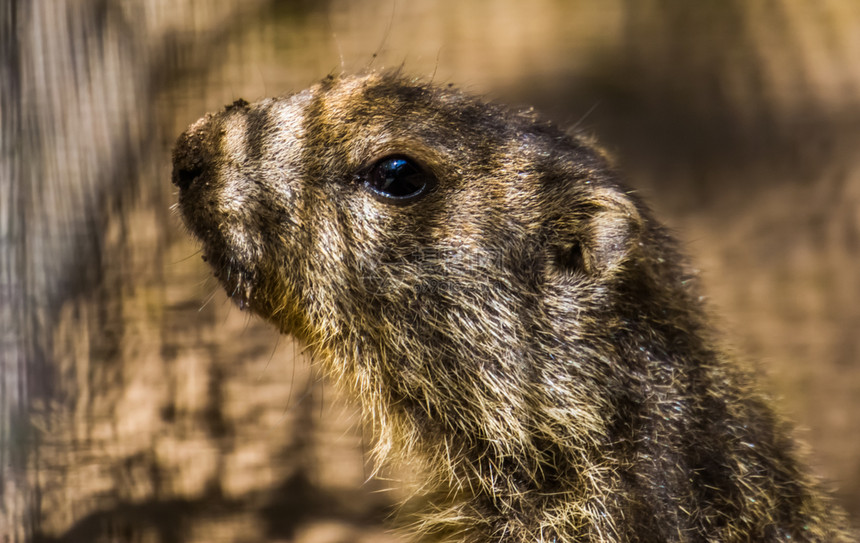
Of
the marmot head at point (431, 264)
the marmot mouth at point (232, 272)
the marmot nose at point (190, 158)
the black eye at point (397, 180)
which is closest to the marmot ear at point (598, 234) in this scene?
the marmot head at point (431, 264)

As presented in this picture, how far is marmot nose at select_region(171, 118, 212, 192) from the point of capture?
2033 millimetres

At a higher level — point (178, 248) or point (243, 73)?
point (243, 73)

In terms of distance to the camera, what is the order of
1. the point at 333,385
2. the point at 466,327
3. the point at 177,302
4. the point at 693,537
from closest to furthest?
1. the point at 693,537
2. the point at 466,327
3. the point at 333,385
4. the point at 177,302

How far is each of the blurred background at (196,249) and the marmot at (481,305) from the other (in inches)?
14.0

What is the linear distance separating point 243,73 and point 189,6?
0.42m

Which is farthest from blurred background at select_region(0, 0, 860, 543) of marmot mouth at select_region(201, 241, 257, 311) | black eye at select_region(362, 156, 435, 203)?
black eye at select_region(362, 156, 435, 203)

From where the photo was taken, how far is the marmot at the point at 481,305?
2.01 m

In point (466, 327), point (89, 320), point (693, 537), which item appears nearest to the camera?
point (693, 537)

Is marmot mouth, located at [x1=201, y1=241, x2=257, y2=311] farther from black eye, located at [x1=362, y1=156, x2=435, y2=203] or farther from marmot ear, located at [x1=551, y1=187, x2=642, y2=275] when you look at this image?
marmot ear, located at [x1=551, y1=187, x2=642, y2=275]

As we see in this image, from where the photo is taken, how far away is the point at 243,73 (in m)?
3.12

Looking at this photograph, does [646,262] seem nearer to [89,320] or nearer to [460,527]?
[460,527]

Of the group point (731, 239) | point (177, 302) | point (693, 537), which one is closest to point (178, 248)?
point (177, 302)

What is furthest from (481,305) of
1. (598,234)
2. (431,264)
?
(598,234)

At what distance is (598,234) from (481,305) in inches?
16.2
